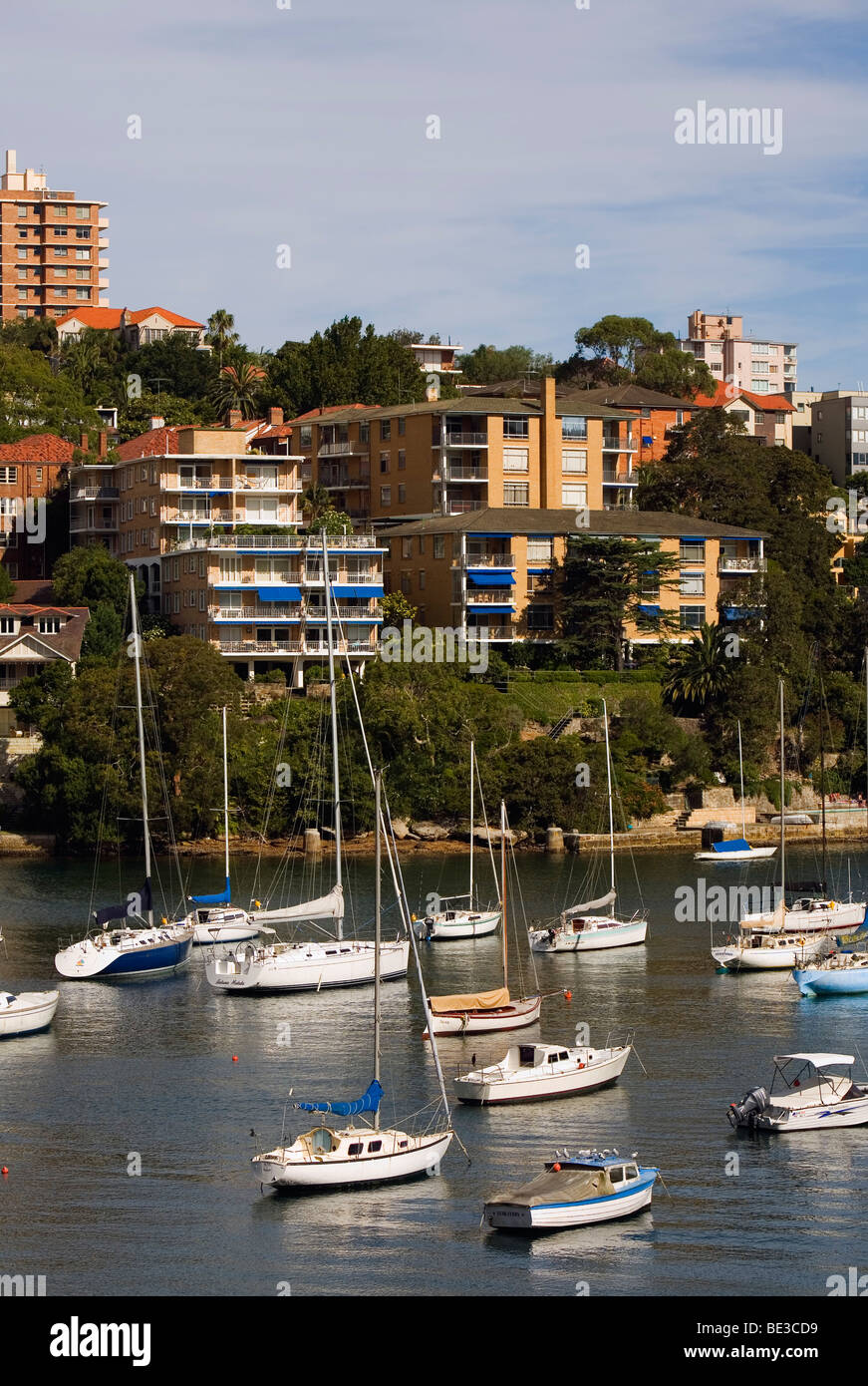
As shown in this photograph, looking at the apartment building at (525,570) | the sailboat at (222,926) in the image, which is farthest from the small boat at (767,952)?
the apartment building at (525,570)

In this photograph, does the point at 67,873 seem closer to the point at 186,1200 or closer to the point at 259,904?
the point at 259,904

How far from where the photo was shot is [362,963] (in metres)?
63.6

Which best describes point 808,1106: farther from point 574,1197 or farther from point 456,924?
point 456,924

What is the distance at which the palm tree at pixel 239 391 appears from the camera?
148 meters

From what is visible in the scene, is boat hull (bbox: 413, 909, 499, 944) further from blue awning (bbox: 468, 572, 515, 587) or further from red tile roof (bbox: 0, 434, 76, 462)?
red tile roof (bbox: 0, 434, 76, 462)

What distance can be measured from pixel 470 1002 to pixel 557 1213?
18.0 metres

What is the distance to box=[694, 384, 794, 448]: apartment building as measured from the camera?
17325cm

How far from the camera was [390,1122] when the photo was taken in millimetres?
46062

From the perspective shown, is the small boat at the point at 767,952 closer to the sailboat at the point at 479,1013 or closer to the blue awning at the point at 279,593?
the sailboat at the point at 479,1013

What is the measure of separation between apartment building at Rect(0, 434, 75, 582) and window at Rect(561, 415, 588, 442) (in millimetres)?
33541

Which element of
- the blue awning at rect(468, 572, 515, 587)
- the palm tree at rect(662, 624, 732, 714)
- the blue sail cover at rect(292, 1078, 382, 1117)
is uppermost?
the blue awning at rect(468, 572, 515, 587)

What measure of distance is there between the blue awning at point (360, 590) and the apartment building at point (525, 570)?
5.31m

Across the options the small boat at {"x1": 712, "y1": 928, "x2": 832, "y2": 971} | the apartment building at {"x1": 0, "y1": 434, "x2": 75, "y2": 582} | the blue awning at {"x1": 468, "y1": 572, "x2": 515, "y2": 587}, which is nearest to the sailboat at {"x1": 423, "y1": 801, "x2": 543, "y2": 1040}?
the small boat at {"x1": 712, "y1": 928, "x2": 832, "y2": 971}

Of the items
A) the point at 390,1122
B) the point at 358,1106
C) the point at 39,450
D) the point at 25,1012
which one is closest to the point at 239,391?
the point at 39,450
